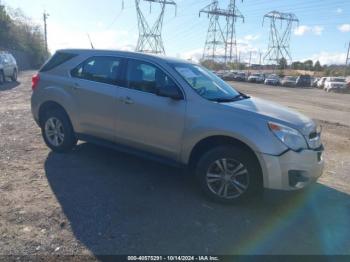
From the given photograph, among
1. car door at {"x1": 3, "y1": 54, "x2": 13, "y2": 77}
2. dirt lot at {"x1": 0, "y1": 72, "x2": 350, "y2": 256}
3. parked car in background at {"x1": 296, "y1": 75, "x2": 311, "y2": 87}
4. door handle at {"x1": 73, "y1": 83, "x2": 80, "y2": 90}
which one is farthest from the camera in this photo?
parked car in background at {"x1": 296, "y1": 75, "x2": 311, "y2": 87}

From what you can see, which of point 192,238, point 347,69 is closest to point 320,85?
point 347,69

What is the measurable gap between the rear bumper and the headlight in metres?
0.08

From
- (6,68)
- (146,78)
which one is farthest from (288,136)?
(6,68)

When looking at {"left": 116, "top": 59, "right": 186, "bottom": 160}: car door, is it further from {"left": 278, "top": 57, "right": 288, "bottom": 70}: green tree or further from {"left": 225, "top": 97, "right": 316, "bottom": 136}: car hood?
{"left": 278, "top": 57, "right": 288, "bottom": 70}: green tree

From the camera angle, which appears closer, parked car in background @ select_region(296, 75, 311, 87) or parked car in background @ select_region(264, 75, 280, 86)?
parked car in background @ select_region(296, 75, 311, 87)

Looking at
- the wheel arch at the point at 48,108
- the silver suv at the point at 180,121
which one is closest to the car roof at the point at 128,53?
the silver suv at the point at 180,121

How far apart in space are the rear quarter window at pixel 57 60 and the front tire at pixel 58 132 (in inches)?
30.6

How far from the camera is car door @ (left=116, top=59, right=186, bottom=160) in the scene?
503 centimetres

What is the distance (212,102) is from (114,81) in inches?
64.2

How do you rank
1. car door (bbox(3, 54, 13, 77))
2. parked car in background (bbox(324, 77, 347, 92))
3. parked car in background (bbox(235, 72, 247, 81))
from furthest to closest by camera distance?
parked car in background (bbox(235, 72, 247, 81))
parked car in background (bbox(324, 77, 347, 92))
car door (bbox(3, 54, 13, 77))

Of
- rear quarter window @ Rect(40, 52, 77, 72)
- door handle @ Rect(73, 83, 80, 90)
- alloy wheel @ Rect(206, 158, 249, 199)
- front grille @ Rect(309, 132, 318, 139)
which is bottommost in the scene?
alloy wheel @ Rect(206, 158, 249, 199)

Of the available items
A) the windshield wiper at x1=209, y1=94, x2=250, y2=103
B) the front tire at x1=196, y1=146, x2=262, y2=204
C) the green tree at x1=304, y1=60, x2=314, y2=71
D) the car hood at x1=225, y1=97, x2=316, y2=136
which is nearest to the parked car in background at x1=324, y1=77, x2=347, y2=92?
the windshield wiper at x1=209, y1=94, x2=250, y2=103

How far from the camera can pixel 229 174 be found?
472 centimetres

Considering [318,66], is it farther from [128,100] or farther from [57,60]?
[128,100]
